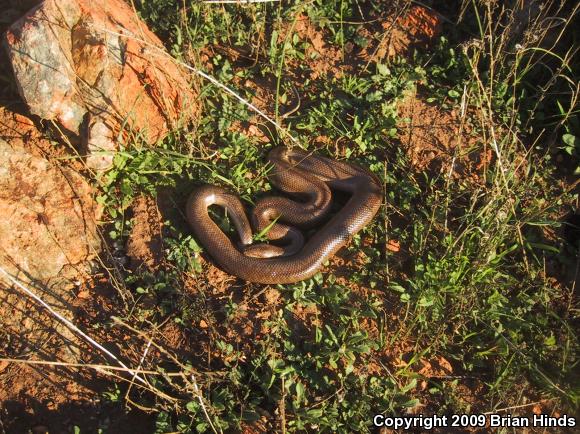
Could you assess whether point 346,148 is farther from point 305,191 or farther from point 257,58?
point 257,58

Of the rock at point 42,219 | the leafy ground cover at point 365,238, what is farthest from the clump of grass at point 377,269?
the rock at point 42,219

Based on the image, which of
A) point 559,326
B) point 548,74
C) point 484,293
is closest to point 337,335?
point 484,293

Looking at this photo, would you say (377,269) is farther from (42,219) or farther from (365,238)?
(42,219)

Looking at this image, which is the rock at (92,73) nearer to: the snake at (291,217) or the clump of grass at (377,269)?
the clump of grass at (377,269)

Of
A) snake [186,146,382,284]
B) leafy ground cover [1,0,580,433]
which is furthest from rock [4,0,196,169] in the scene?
snake [186,146,382,284]

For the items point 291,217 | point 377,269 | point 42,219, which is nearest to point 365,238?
point 377,269
